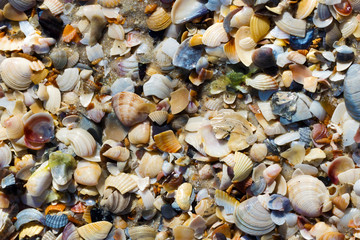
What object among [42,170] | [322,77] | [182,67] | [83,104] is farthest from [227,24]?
[42,170]

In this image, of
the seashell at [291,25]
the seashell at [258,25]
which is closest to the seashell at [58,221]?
the seashell at [258,25]

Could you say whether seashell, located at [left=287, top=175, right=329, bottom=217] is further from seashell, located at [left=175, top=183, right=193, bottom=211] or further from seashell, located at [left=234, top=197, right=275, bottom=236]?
seashell, located at [left=175, top=183, right=193, bottom=211]

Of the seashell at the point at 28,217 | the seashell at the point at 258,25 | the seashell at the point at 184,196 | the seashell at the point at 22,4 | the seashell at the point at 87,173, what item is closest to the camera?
the seashell at the point at 258,25

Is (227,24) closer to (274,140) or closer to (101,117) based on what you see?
(274,140)

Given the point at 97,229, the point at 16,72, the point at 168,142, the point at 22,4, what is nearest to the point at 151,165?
the point at 168,142

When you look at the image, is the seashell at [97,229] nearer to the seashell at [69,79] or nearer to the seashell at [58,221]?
the seashell at [58,221]

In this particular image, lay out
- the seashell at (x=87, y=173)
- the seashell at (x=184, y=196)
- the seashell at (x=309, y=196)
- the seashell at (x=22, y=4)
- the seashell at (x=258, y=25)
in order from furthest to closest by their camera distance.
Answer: the seashell at (x=22, y=4) → the seashell at (x=87, y=173) → the seashell at (x=184, y=196) → the seashell at (x=258, y=25) → the seashell at (x=309, y=196)

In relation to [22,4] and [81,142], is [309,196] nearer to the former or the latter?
[81,142]
